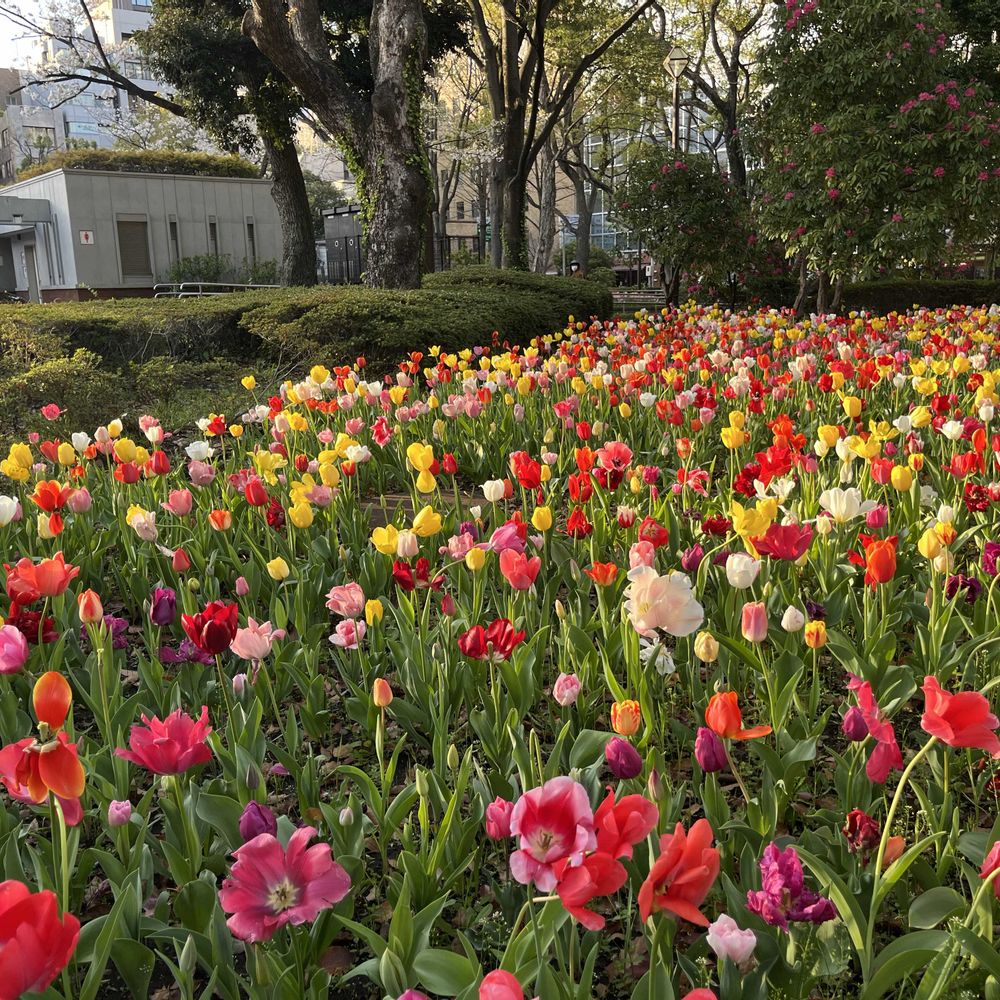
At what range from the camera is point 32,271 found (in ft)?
101

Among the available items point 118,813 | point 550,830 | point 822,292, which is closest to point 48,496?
point 118,813

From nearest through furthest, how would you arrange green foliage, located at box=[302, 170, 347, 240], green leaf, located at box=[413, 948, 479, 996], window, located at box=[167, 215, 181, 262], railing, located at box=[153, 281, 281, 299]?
green leaf, located at box=[413, 948, 479, 996] → railing, located at box=[153, 281, 281, 299] → window, located at box=[167, 215, 181, 262] → green foliage, located at box=[302, 170, 347, 240]

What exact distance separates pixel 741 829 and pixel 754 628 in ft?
1.38

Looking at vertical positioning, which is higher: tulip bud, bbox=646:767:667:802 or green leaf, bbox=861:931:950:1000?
tulip bud, bbox=646:767:667:802

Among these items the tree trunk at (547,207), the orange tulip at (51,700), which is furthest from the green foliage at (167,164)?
the orange tulip at (51,700)

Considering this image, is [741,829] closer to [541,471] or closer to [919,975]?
[919,975]

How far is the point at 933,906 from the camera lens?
1535 mm

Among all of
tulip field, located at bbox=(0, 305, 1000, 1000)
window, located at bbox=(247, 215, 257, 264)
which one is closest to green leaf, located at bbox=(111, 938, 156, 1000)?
tulip field, located at bbox=(0, 305, 1000, 1000)

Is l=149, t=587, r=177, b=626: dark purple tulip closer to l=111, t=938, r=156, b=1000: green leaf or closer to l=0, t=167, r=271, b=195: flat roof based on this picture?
l=111, t=938, r=156, b=1000: green leaf

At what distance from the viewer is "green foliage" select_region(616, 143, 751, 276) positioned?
53.5 ft

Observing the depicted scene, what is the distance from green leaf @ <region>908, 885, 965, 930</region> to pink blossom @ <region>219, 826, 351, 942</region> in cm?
92

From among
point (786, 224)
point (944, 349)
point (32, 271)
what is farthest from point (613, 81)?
point (944, 349)

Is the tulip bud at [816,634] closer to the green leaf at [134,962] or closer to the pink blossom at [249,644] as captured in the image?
the pink blossom at [249,644]

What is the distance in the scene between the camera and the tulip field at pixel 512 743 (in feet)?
4.37
